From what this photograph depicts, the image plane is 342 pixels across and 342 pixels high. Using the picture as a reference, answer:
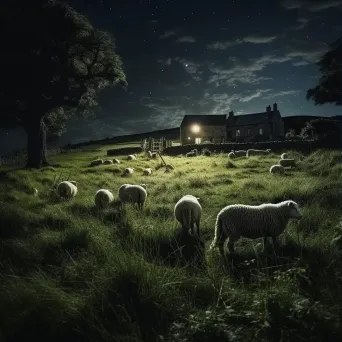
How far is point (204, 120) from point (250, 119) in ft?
35.5

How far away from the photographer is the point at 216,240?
705 centimetres

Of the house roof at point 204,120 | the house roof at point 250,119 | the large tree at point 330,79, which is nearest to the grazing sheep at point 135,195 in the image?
the large tree at point 330,79

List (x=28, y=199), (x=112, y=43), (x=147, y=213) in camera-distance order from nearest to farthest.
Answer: (x=147, y=213) → (x=28, y=199) → (x=112, y=43)

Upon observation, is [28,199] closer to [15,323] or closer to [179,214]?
[179,214]

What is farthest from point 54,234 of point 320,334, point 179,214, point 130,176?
point 130,176

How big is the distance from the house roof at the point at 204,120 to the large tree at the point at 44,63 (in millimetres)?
48940

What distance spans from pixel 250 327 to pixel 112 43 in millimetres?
Result: 26203

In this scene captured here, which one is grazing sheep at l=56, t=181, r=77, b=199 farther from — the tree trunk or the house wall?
the house wall

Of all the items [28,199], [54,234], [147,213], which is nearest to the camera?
[54,234]

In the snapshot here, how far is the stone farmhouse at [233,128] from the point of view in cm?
7438

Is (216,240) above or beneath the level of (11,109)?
beneath

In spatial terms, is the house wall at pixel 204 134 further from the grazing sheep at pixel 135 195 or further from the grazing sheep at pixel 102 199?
the grazing sheep at pixel 102 199

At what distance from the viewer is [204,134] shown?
249 ft

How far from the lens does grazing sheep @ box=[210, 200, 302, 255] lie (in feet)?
22.9
